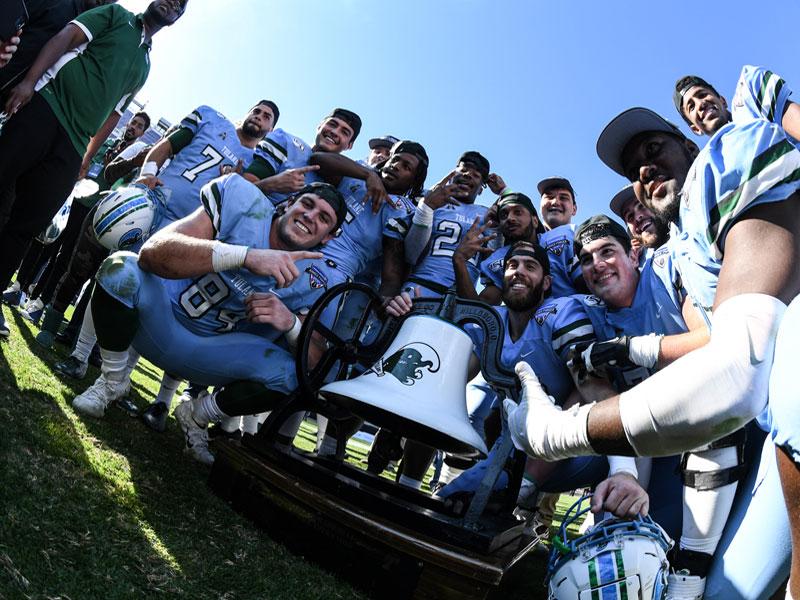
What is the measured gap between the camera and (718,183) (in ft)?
5.40

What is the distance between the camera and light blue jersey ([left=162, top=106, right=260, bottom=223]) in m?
4.14

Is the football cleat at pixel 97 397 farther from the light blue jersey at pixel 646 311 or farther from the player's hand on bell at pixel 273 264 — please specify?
the light blue jersey at pixel 646 311

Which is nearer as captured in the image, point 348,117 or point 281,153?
point 281,153

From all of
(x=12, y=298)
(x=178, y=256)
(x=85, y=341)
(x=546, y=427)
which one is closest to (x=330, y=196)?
(x=178, y=256)

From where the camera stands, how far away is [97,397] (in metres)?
2.61

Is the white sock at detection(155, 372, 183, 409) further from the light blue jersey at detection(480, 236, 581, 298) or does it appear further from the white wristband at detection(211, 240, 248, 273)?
the light blue jersey at detection(480, 236, 581, 298)

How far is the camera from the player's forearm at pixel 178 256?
248 centimetres

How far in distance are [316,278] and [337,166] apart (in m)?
1.23

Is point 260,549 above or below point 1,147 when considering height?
below

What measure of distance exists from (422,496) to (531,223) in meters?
2.41

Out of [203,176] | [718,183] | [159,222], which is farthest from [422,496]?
[203,176]

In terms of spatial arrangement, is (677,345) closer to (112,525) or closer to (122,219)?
(112,525)

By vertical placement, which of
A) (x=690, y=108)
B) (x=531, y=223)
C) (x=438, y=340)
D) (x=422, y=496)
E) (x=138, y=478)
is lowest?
(x=138, y=478)

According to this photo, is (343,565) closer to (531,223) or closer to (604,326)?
(604,326)
